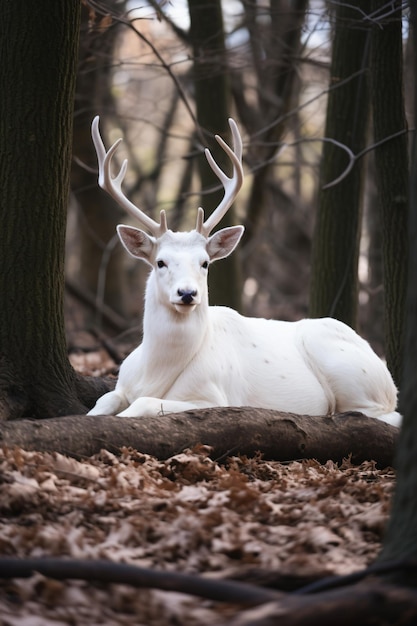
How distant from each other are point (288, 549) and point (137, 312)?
15.8m

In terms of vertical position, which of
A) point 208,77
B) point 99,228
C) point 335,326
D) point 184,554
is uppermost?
point 208,77

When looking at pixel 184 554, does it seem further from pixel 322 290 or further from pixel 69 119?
pixel 322 290

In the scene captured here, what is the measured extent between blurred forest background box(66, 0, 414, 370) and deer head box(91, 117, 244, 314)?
2.09 m

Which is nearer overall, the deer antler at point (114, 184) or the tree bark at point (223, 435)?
the tree bark at point (223, 435)

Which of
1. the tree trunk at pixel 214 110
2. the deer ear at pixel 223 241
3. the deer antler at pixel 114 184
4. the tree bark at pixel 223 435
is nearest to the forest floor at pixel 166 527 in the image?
the tree bark at pixel 223 435

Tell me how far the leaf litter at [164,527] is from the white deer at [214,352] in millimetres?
1370

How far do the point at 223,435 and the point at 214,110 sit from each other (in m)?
6.58

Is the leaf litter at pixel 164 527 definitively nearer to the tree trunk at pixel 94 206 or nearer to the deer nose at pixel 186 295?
the deer nose at pixel 186 295

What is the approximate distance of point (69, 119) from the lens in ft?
22.5

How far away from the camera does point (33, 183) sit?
21.9 feet

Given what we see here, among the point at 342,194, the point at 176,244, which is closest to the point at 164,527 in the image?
the point at 176,244

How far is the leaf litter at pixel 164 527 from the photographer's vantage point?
12.3 feet

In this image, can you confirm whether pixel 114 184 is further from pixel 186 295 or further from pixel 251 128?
pixel 251 128

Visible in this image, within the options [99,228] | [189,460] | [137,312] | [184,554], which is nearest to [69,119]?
[189,460]
